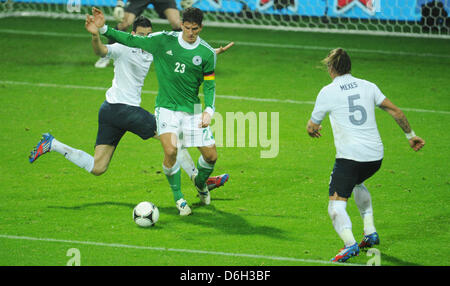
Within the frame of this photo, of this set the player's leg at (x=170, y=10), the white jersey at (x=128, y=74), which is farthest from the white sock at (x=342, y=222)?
the player's leg at (x=170, y=10)

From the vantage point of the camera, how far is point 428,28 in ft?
65.2

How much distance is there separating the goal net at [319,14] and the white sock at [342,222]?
13.3m

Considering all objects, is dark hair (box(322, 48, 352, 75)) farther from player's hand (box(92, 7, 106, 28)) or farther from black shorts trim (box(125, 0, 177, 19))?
black shorts trim (box(125, 0, 177, 19))

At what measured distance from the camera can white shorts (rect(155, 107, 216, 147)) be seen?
25.1 ft

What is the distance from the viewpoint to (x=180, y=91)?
7684mm

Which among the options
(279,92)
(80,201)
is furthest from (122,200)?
(279,92)

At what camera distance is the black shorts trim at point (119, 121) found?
803 centimetres

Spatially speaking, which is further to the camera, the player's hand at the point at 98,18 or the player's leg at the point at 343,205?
the player's hand at the point at 98,18

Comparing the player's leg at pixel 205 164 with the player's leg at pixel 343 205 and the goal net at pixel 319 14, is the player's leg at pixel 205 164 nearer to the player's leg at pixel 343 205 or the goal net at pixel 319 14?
the player's leg at pixel 343 205

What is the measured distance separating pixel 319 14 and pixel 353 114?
49.5 feet

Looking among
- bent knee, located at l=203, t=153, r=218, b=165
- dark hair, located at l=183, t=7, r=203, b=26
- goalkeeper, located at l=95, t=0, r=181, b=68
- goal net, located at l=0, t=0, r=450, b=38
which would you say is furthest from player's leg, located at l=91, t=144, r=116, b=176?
goal net, located at l=0, t=0, r=450, b=38

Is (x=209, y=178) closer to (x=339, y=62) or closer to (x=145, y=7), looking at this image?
(x=339, y=62)

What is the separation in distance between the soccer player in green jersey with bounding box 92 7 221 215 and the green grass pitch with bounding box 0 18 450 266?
2.15ft
